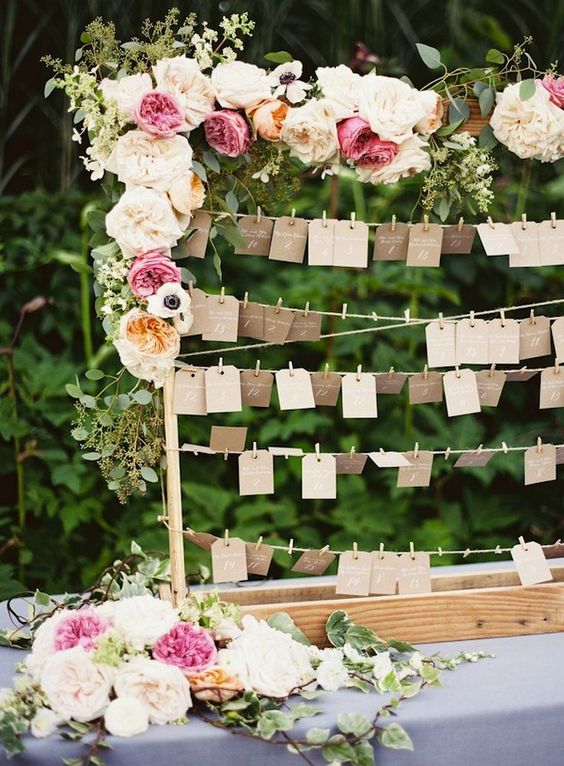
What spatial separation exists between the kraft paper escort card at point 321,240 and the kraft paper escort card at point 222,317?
0.16 metres

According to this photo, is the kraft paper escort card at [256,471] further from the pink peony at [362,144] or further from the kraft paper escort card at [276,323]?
the pink peony at [362,144]

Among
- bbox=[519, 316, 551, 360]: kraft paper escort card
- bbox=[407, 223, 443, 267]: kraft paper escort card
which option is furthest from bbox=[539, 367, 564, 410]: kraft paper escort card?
bbox=[407, 223, 443, 267]: kraft paper escort card

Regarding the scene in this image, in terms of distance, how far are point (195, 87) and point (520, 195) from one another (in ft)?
5.04

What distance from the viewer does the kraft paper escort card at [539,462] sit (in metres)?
1.87

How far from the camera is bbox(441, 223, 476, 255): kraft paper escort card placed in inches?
71.0

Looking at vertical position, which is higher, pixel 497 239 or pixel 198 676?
pixel 497 239

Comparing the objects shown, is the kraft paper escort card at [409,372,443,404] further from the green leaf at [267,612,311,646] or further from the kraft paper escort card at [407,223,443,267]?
the green leaf at [267,612,311,646]

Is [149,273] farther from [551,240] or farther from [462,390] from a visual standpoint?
[551,240]

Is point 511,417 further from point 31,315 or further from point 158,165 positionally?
point 158,165

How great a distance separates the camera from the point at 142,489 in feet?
5.71

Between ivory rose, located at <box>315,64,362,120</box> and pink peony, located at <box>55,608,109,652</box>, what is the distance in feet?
2.89

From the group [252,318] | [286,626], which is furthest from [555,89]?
[286,626]

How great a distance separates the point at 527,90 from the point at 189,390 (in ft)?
2.44

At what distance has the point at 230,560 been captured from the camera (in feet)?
5.72
